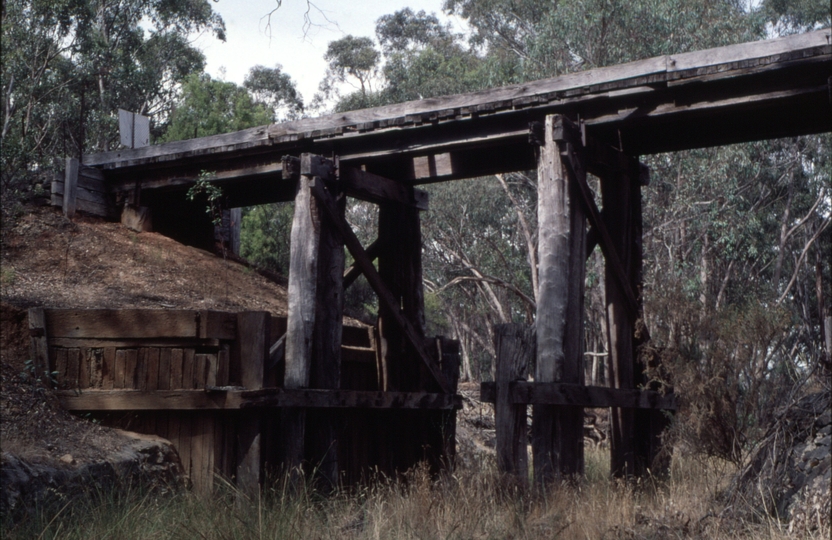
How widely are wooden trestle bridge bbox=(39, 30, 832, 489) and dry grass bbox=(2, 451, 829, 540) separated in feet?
1.59

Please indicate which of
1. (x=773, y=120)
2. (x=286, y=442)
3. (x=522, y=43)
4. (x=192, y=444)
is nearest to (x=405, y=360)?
(x=286, y=442)

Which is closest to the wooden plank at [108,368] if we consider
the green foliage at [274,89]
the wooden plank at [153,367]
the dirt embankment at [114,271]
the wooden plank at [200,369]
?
the wooden plank at [153,367]

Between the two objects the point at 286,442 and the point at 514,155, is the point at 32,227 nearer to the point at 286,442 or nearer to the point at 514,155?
the point at 286,442

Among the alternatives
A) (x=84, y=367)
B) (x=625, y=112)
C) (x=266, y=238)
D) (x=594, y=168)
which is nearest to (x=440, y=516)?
(x=84, y=367)

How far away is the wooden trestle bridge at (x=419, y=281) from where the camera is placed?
7176 millimetres

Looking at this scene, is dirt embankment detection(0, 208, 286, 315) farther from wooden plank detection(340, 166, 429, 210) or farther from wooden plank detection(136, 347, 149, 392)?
wooden plank detection(340, 166, 429, 210)

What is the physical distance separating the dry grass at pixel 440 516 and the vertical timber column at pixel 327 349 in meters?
0.48

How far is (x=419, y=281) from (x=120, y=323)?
137 inches

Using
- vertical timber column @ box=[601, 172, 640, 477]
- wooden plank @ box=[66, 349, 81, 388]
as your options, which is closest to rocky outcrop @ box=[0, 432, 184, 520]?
wooden plank @ box=[66, 349, 81, 388]

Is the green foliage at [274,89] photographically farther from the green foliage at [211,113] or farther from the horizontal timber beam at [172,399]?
the horizontal timber beam at [172,399]

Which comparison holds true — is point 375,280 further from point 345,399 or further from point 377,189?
point 345,399

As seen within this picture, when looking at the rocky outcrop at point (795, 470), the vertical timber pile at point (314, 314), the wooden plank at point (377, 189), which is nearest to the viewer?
the rocky outcrop at point (795, 470)

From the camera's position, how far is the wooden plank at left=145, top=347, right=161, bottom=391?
23.7 ft

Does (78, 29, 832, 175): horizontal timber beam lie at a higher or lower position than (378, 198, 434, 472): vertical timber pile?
higher
